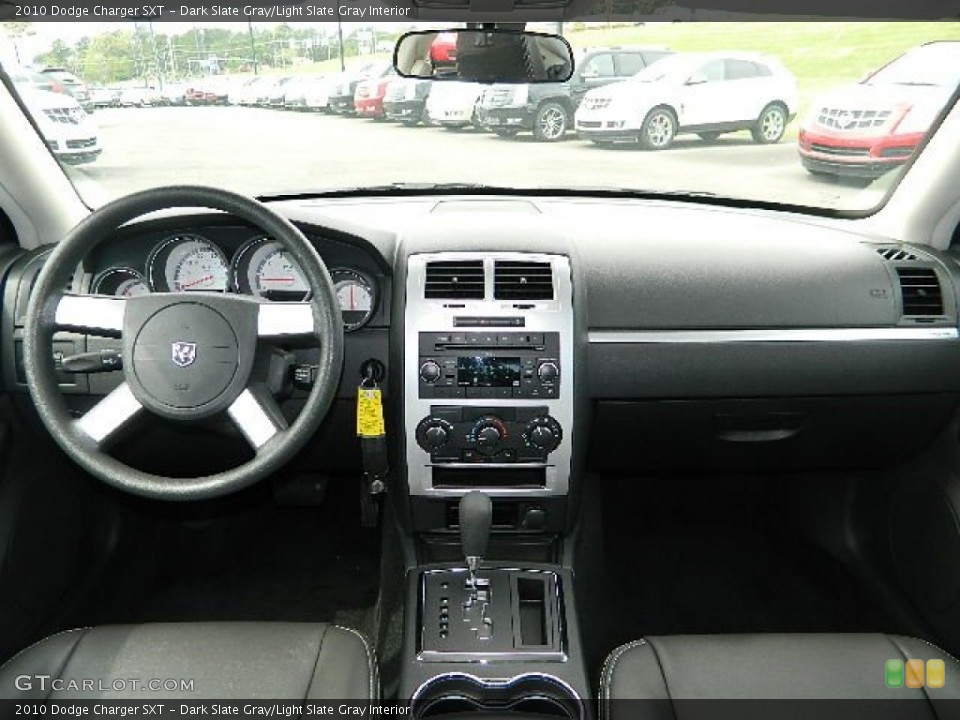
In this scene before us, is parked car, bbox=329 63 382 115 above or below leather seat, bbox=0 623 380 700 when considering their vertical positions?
above

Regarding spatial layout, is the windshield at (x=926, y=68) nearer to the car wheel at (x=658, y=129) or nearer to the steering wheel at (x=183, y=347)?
the car wheel at (x=658, y=129)

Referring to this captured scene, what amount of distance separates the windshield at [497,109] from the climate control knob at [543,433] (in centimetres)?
99

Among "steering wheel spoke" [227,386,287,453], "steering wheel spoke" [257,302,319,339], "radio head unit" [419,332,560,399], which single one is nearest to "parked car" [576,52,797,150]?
"radio head unit" [419,332,560,399]

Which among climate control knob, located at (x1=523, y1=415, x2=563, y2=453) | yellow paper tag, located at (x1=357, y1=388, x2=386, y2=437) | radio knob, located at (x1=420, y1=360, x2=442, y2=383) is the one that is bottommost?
climate control knob, located at (x1=523, y1=415, x2=563, y2=453)

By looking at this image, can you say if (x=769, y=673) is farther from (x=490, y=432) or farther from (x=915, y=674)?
(x=490, y=432)

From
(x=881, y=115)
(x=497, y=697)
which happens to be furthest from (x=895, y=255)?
(x=497, y=697)

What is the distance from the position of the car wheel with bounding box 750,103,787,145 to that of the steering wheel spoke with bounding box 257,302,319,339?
2.79 metres

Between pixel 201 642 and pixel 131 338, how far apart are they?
70 centimetres

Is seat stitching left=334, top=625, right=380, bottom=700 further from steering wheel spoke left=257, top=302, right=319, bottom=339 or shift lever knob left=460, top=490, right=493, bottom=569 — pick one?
steering wheel spoke left=257, top=302, right=319, bottom=339

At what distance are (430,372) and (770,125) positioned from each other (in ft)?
8.50

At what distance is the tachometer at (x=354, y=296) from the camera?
2.40m

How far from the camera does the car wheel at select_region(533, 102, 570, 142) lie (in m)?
4.06

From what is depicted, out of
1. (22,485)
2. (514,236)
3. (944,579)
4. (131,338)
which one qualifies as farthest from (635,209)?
(22,485)

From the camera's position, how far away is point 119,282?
2430 mm
